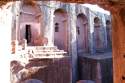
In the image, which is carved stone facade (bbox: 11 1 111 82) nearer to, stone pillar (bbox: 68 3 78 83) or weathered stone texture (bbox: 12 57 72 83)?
stone pillar (bbox: 68 3 78 83)

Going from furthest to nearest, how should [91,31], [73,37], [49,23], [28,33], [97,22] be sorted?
1. [97,22]
2. [91,31]
3. [73,37]
4. [28,33]
5. [49,23]

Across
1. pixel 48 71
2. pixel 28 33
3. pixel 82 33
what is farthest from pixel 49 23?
pixel 48 71

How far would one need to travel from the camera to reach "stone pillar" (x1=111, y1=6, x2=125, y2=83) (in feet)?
13.1

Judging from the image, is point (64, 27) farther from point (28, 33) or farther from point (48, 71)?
point (48, 71)

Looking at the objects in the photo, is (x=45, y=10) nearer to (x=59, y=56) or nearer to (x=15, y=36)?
(x=15, y=36)

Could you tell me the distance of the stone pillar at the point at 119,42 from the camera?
398cm

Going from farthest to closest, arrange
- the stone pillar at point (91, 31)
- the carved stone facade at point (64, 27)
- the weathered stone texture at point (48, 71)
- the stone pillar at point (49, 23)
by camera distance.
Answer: the stone pillar at point (91, 31) < the stone pillar at point (49, 23) < the carved stone facade at point (64, 27) < the weathered stone texture at point (48, 71)

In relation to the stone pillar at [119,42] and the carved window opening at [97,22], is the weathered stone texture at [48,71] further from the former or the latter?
the carved window opening at [97,22]

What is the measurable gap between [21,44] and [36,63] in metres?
2.90

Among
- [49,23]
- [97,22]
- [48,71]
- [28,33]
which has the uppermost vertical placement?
[97,22]

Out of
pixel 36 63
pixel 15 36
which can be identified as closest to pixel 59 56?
pixel 36 63

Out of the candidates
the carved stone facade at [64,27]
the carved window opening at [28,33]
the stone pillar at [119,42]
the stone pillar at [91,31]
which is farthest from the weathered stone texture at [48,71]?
the stone pillar at [119,42]

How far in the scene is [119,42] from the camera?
410 cm

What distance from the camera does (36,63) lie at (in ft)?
50.1
